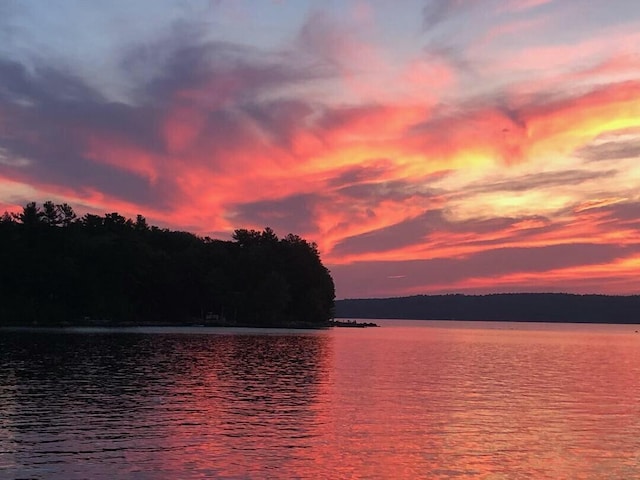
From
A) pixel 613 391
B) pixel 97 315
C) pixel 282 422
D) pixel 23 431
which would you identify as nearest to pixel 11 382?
pixel 23 431

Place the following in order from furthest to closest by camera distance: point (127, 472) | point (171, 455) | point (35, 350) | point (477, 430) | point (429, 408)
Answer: point (35, 350) < point (429, 408) < point (477, 430) < point (171, 455) < point (127, 472)

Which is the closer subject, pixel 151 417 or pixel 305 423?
pixel 305 423

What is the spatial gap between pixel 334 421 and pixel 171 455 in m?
12.4

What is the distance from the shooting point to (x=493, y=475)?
28047 millimetres

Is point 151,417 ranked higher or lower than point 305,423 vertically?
higher

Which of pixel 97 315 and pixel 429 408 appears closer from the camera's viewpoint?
pixel 429 408

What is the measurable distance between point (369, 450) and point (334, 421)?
7.82 metres

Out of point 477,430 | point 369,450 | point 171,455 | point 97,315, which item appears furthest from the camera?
point 97,315

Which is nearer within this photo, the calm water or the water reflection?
the water reflection

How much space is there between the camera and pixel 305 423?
127ft

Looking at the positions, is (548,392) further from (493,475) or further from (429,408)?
(493,475)

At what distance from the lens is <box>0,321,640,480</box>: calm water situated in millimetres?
28594

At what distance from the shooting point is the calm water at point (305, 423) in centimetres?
2859

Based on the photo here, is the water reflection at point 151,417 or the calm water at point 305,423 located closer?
the water reflection at point 151,417
